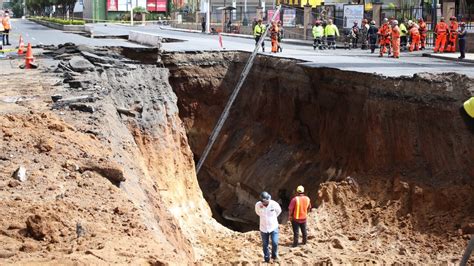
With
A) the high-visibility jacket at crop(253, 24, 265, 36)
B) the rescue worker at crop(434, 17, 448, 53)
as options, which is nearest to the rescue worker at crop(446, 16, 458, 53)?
the rescue worker at crop(434, 17, 448, 53)

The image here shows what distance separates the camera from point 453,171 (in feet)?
44.7

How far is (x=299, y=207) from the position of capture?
13.1 m

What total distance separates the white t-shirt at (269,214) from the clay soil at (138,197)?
1.49 metres

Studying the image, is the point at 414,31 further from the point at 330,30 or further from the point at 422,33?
the point at 330,30

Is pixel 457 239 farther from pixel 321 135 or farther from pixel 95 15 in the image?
pixel 95 15

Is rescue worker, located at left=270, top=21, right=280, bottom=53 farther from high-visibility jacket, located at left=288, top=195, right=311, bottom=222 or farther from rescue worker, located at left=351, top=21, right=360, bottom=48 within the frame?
high-visibility jacket, located at left=288, top=195, right=311, bottom=222

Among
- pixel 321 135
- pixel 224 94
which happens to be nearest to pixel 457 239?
pixel 321 135

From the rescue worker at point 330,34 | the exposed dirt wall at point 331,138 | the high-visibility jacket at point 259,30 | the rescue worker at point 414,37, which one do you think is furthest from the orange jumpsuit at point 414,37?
the exposed dirt wall at point 331,138

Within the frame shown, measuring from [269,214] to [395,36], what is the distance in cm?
1512

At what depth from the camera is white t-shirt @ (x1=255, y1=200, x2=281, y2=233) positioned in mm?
11711

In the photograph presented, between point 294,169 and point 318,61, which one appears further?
point 318,61

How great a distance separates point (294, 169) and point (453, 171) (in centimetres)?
640

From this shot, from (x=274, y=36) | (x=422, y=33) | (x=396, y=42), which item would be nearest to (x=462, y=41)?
(x=396, y=42)

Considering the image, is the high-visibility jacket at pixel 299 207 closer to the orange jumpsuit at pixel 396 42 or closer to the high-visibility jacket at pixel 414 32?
the orange jumpsuit at pixel 396 42
